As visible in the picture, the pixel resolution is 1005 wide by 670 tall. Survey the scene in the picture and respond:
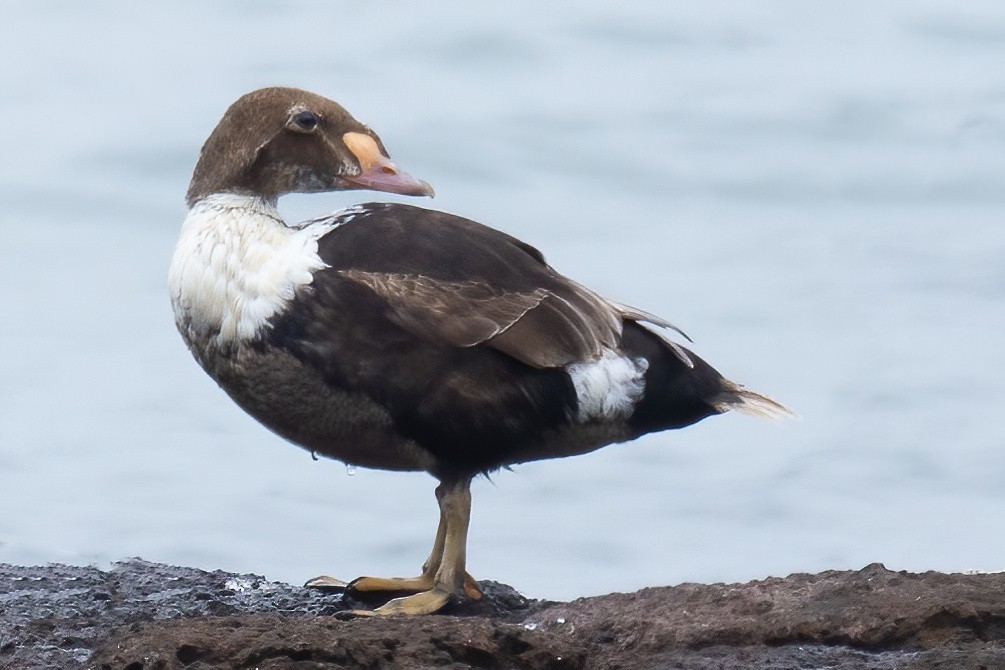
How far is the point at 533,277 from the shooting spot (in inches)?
200

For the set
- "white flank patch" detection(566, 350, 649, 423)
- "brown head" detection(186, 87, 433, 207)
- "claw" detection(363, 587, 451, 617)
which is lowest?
"claw" detection(363, 587, 451, 617)

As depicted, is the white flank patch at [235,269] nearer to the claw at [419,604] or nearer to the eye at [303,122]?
the eye at [303,122]

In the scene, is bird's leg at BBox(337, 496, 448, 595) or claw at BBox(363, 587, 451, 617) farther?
bird's leg at BBox(337, 496, 448, 595)

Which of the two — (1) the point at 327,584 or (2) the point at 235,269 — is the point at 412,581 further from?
(2) the point at 235,269

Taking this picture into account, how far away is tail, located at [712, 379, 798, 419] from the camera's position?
5.25m

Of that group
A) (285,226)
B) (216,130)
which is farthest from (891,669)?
(216,130)

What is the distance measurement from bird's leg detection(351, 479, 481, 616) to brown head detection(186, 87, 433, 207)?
0.93 meters

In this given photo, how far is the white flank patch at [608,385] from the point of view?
4.96 meters

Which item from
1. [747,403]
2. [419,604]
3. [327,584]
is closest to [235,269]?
[327,584]

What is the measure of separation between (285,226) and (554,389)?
928 mm

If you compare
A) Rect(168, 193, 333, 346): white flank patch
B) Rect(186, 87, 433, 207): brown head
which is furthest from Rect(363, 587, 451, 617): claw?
Rect(186, 87, 433, 207): brown head

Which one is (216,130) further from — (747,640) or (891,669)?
(891,669)

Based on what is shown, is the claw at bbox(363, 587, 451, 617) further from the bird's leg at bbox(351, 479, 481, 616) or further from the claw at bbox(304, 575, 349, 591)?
the claw at bbox(304, 575, 349, 591)

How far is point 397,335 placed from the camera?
4797 millimetres
